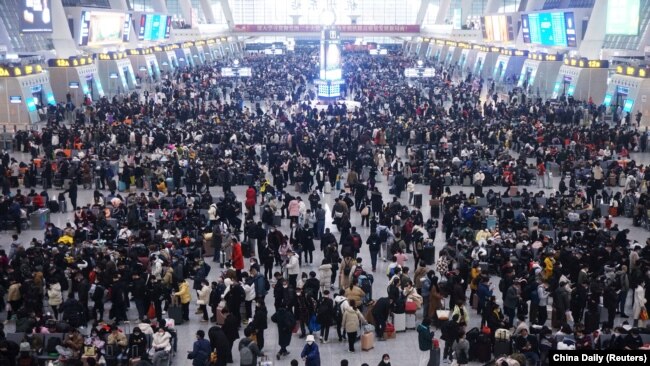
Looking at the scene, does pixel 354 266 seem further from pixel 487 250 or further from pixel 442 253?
pixel 487 250

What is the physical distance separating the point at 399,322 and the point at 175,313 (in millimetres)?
3734

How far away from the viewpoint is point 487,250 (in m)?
17.8

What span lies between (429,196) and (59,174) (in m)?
10.8

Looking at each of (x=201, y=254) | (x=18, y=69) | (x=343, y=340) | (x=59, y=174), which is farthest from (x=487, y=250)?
(x=18, y=69)

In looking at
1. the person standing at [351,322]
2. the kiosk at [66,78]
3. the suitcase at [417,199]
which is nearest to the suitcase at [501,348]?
the person standing at [351,322]

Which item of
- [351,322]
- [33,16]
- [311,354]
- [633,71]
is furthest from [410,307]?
[33,16]

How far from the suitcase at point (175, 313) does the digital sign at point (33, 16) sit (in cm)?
3039

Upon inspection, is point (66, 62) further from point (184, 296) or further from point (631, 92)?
point (184, 296)

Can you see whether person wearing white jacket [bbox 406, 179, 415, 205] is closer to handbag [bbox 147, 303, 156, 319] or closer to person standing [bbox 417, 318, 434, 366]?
handbag [bbox 147, 303, 156, 319]

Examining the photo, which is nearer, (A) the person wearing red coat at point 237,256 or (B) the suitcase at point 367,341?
(B) the suitcase at point 367,341

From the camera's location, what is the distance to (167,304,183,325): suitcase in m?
15.3

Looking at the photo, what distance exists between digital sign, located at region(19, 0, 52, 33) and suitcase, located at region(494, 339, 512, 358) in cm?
3418

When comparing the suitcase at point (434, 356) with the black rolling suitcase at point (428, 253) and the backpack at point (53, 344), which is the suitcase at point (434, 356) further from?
the backpack at point (53, 344)

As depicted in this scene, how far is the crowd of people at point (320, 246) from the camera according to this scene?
13727 millimetres
